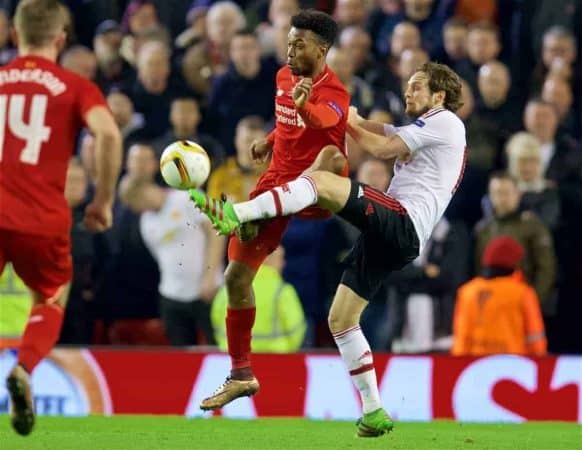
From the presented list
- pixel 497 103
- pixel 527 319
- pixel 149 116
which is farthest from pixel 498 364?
pixel 149 116

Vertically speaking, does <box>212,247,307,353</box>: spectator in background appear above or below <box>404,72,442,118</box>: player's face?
below

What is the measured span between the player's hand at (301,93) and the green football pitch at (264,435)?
2.13 metres

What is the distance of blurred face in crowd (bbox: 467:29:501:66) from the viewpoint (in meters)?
15.6

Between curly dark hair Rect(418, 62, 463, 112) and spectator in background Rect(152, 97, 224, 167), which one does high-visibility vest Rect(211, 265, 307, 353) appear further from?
curly dark hair Rect(418, 62, 463, 112)

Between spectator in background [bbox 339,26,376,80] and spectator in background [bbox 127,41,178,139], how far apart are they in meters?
1.77

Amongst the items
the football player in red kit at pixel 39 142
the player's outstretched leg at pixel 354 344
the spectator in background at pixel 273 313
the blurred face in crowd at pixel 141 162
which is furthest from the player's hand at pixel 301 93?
the blurred face in crowd at pixel 141 162

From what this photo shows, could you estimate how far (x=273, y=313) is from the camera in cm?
1366

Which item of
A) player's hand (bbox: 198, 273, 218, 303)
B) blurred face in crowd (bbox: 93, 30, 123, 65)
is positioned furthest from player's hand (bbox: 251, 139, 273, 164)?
blurred face in crowd (bbox: 93, 30, 123, 65)

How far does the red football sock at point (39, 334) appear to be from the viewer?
8750 mm

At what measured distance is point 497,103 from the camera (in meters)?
15.3

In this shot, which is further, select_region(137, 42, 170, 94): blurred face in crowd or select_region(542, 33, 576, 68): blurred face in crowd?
select_region(542, 33, 576, 68): blurred face in crowd

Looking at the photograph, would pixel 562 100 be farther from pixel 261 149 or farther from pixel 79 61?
pixel 261 149

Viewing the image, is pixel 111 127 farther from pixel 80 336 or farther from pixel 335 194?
pixel 80 336

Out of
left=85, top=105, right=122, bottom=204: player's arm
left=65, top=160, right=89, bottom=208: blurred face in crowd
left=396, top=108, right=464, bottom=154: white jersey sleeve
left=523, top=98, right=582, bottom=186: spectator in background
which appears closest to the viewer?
left=85, top=105, right=122, bottom=204: player's arm
